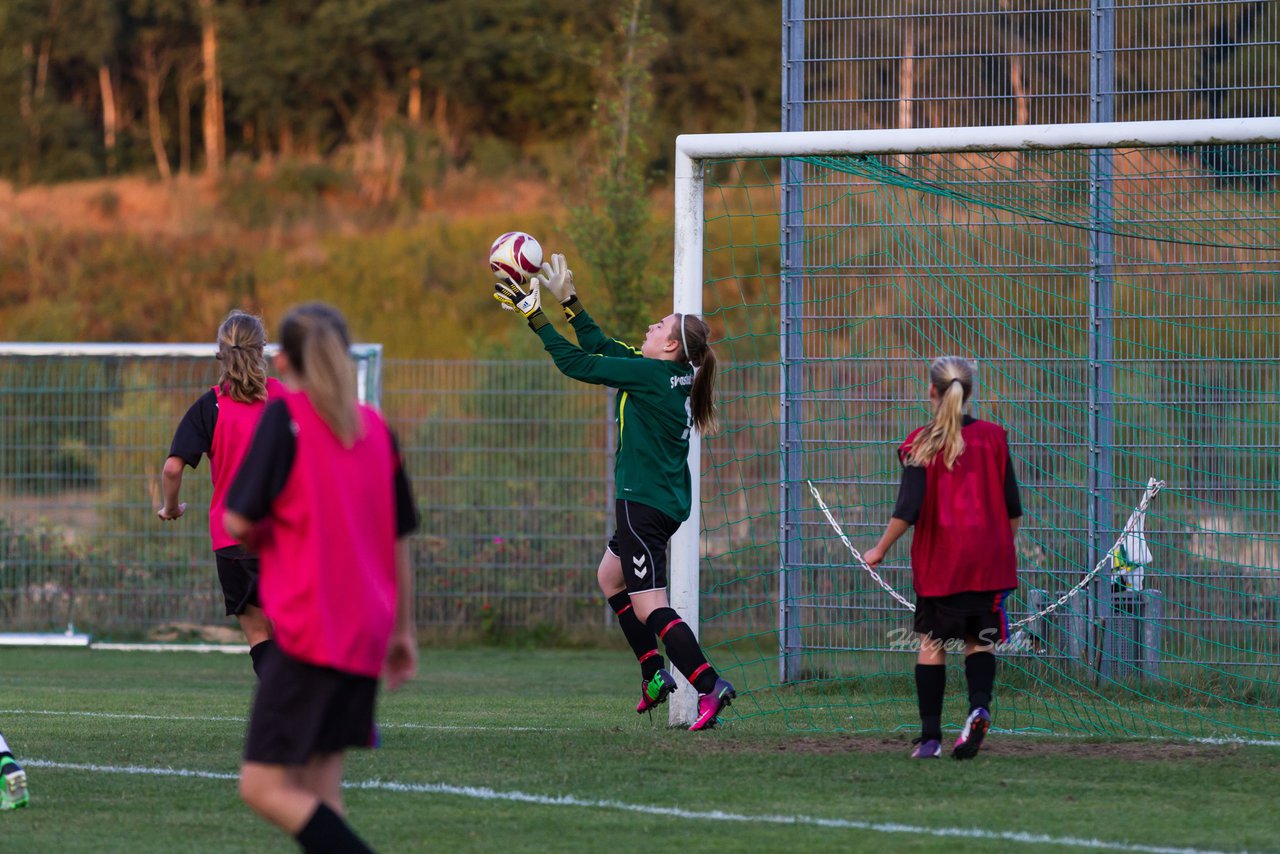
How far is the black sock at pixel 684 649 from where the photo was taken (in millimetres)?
7074

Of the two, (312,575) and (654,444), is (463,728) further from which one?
(312,575)

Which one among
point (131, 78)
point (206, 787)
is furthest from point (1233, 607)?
point (131, 78)

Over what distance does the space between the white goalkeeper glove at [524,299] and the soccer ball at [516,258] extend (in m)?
0.05

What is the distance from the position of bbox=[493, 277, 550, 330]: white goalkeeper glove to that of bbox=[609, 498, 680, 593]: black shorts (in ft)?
3.07

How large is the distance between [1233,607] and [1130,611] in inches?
23.5

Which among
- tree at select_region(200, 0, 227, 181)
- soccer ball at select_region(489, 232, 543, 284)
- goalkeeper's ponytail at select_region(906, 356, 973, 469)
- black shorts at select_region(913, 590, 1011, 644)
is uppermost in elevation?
tree at select_region(200, 0, 227, 181)

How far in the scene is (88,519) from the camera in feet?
45.0

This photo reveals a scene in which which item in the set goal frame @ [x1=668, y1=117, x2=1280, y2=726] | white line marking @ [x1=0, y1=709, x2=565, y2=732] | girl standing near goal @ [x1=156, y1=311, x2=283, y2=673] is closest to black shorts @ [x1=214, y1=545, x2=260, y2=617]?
girl standing near goal @ [x1=156, y1=311, x2=283, y2=673]

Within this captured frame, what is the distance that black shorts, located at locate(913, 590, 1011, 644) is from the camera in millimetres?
6461

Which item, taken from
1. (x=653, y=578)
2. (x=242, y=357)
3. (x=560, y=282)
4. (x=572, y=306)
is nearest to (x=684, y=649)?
(x=653, y=578)

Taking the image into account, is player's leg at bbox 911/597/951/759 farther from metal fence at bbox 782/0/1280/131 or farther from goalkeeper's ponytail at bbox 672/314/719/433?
metal fence at bbox 782/0/1280/131

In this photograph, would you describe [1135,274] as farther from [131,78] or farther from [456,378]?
[131,78]

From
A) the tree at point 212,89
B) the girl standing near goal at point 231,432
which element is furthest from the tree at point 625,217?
the tree at point 212,89

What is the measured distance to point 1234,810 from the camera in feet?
18.5
